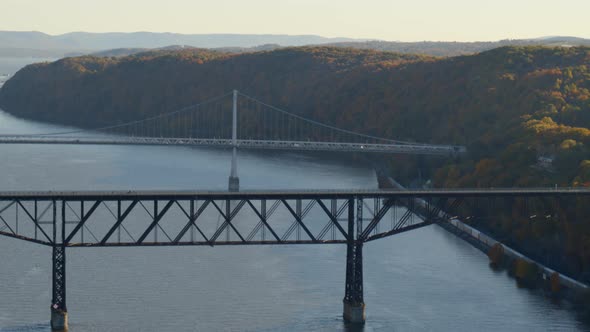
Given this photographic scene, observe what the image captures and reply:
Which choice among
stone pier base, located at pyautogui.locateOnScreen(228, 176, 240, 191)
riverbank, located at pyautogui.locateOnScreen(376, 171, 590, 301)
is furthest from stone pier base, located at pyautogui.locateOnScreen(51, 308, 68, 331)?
stone pier base, located at pyautogui.locateOnScreen(228, 176, 240, 191)

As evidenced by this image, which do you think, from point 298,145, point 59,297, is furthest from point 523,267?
point 298,145

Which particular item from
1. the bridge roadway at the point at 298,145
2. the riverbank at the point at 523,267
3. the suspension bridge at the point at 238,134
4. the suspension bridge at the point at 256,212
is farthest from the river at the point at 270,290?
the suspension bridge at the point at 238,134

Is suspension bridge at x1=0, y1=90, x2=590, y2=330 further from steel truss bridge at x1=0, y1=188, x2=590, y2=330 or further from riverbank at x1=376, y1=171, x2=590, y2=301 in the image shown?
riverbank at x1=376, y1=171, x2=590, y2=301

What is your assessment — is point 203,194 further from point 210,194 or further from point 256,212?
point 256,212

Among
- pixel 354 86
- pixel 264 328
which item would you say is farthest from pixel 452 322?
pixel 354 86

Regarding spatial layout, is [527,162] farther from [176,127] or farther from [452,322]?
[176,127]
